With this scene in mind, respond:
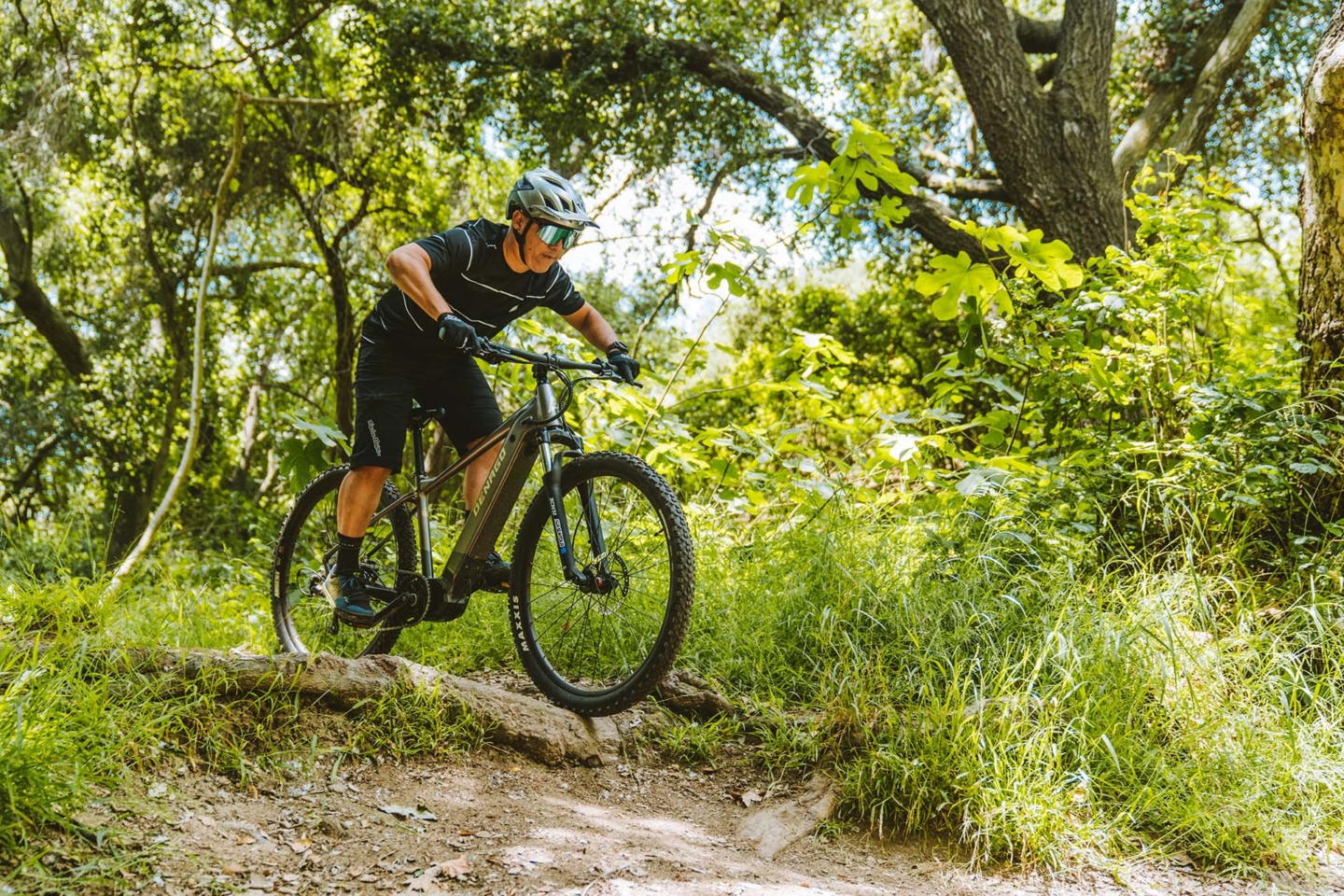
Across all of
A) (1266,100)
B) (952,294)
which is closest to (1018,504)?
(952,294)

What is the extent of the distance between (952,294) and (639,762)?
2331mm

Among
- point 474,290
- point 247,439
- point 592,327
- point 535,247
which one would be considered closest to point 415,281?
point 474,290

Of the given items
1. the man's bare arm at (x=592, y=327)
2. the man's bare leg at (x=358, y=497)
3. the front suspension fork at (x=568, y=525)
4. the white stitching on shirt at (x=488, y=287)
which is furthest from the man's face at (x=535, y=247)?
the man's bare leg at (x=358, y=497)

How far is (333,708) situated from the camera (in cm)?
296

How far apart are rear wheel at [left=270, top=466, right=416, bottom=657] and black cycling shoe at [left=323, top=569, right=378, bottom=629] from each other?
0.07 m

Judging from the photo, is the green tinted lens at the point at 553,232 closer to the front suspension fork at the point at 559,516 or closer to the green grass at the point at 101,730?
the front suspension fork at the point at 559,516

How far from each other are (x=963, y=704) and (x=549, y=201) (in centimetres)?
213

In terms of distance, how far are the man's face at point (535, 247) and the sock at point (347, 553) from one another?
51.0 inches

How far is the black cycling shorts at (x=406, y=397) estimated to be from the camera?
3369mm

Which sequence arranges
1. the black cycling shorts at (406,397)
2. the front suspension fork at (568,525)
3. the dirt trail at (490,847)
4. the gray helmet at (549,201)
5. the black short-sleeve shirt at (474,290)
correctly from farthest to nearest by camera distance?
the black cycling shorts at (406,397) < the black short-sleeve shirt at (474,290) < the gray helmet at (549,201) < the front suspension fork at (568,525) < the dirt trail at (490,847)

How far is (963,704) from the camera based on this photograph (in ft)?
9.03

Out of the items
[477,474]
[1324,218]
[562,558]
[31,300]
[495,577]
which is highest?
[1324,218]

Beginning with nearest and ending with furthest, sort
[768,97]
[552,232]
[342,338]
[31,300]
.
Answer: [552,232] < [768,97] < [342,338] < [31,300]

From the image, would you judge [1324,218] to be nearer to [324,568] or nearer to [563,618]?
[563,618]
